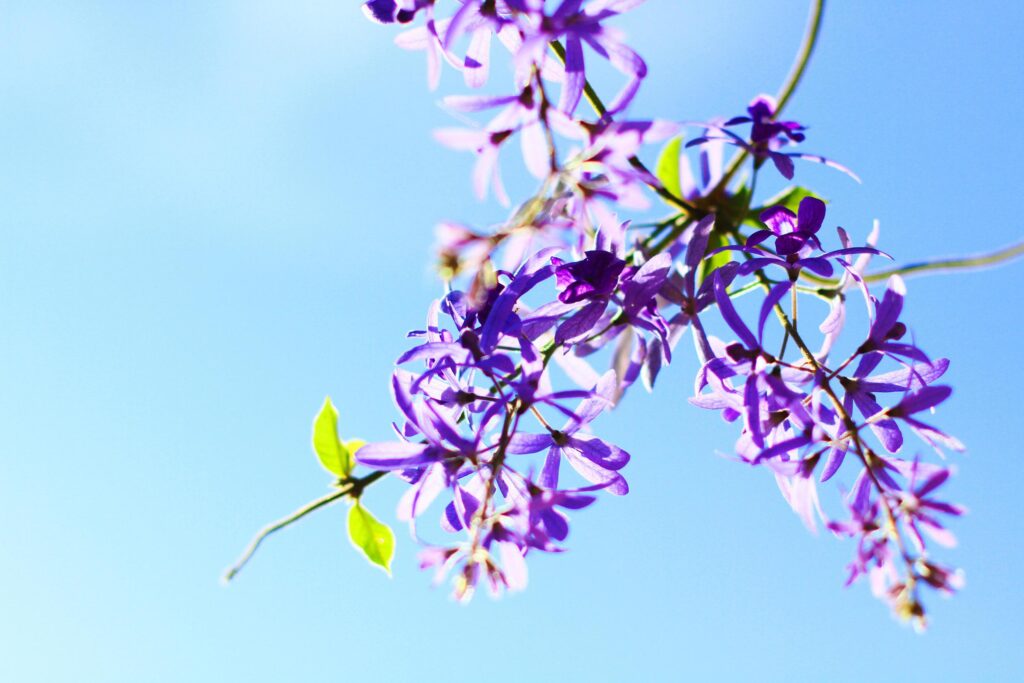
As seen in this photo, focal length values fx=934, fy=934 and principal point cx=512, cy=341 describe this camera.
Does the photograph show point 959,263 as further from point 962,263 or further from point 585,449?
point 585,449

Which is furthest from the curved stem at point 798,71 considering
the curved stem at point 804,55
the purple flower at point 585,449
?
the purple flower at point 585,449

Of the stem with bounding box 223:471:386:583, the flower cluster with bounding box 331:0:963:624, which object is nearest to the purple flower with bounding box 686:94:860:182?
the flower cluster with bounding box 331:0:963:624

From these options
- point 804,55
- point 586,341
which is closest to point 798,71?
point 804,55

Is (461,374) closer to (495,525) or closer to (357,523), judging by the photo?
(495,525)

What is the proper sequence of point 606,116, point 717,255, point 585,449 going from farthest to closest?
1. point 717,255
2. point 585,449
3. point 606,116

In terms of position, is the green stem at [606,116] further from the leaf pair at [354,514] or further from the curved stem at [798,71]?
the leaf pair at [354,514]

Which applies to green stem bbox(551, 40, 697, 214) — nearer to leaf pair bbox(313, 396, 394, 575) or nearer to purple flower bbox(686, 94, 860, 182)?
purple flower bbox(686, 94, 860, 182)
